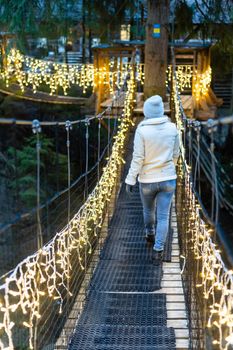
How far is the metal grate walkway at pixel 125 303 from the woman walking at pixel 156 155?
0.36 m

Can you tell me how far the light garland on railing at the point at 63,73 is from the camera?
791cm

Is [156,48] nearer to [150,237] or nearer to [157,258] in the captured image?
[150,237]

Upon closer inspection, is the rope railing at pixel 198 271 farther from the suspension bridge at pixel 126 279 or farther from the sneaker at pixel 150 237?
the sneaker at pixel 150 237

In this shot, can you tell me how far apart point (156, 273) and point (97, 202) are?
96 centimetres

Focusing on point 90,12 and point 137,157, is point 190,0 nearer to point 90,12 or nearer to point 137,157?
point 90,12

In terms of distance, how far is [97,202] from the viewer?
13.0ft

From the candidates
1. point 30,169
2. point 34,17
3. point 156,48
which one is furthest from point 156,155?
point 30,169

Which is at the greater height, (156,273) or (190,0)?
(190,0)

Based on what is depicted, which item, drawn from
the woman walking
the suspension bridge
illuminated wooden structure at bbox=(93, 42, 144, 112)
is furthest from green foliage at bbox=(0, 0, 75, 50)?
the woman walking

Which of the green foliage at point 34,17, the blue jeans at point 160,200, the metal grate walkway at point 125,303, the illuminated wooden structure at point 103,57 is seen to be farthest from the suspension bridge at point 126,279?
the illuminated wooden structure at point 103,57

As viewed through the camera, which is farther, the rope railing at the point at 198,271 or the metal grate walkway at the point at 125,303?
the metal grate walkway at the point at 125,303

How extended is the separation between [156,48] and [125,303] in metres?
5.29

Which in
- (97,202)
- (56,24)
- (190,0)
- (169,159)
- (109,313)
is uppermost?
(190,0)

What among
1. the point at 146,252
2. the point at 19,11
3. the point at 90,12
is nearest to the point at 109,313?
the point at 146,252
